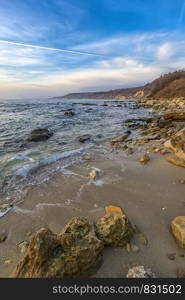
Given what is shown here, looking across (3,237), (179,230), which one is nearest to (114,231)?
(179,230)

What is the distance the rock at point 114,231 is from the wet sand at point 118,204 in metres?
0.12

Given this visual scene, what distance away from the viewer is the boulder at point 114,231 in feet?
7.04

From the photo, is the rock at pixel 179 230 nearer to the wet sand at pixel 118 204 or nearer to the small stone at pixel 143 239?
the wet sand at pixel 118 204

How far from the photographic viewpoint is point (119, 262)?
1.96 meters

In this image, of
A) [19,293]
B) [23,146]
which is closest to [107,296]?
[19,293]

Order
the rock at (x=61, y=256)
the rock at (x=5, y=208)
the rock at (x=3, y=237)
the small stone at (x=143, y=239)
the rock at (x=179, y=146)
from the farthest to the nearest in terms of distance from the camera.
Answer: the rock at (x=179, y=146) → the rock at (x=5, y=208) → the rock at (x=3, y=237) → the small stone at (x=143, y=239) → the rock at (x=61, y=256)

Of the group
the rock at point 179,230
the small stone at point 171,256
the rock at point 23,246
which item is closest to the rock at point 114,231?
the small stone at point 171,256

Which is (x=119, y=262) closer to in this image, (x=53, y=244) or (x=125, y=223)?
(x=125, y=223)

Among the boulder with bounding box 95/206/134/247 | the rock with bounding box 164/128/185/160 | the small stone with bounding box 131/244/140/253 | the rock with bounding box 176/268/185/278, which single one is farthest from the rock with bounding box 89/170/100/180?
the rock with bounding box 164/128/185/160

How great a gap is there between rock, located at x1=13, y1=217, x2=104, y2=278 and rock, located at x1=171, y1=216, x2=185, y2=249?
1.15 m

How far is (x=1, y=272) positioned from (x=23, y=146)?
21.8 ft

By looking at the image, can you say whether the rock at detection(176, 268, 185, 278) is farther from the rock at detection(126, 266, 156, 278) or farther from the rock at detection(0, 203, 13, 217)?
the rock at detection(0, 203, 13, 217)

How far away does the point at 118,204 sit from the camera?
3230 mm

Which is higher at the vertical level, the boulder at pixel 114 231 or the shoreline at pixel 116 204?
the boulder at pixel 114 231
